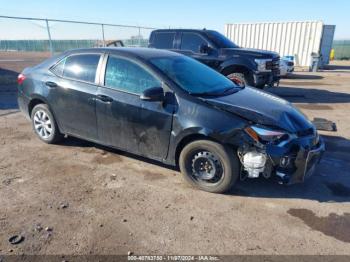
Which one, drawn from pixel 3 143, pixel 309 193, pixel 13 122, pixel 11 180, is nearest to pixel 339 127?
pixel 309 193

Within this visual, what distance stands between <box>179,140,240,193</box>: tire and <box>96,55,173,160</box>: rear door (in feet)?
1.18

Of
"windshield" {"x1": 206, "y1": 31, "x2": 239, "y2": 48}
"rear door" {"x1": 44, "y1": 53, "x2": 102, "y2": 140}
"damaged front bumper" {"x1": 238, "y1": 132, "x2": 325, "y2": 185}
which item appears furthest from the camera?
"windshield" {"x1": 206, "y1": 31, "x2": 239, "y2": 48}

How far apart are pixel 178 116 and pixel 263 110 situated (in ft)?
3.47

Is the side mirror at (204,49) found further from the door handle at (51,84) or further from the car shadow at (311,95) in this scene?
the door handle at (51,84)

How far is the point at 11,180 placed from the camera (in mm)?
4145

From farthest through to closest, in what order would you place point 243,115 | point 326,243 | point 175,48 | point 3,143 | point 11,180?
point 175,48, point 3,143, point 11,180, point 243,115, point 326,243

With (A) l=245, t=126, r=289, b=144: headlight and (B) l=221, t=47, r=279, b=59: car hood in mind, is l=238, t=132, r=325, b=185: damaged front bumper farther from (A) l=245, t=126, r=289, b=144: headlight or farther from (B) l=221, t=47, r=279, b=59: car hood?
(B) l=221, t=47, r=279, b=59: car hood

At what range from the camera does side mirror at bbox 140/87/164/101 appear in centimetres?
376

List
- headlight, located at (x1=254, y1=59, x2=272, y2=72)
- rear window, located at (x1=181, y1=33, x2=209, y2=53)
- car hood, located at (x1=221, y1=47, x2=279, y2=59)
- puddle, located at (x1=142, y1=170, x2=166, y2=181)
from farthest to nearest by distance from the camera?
rear window, located at (x1=181, y1=33, x2=209, y2=53)
car hood, located at (x1=221, y1=47, x2=279, y2=59)
headlight, located at (x1=254, y1=59, x2=272, y2=72)
puddle, located at (x1=142, y1=170, x2=166, y2=181)

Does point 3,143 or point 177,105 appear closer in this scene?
point 177,105

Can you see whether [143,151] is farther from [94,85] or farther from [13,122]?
[13,122]

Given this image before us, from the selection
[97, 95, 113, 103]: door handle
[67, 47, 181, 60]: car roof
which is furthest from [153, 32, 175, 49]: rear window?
[97, 95, 113, 103]: door handle

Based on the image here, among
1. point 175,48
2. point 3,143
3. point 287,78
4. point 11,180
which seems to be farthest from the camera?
point 287,78

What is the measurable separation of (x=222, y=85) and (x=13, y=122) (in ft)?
16.1
